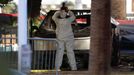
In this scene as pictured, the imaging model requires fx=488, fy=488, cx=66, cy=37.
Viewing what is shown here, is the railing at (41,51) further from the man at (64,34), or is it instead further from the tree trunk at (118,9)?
the tree trunk at (118,9)

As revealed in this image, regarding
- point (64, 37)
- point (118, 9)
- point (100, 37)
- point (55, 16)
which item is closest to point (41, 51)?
point (64, 37)

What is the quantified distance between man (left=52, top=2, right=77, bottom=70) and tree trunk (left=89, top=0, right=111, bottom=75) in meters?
2.77

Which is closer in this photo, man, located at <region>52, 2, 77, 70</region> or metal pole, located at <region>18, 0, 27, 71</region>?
metal pole, located at <region>18, 0, 27, 71</region>

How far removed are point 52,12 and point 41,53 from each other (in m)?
1.92

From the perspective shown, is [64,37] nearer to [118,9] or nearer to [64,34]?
[64,34]

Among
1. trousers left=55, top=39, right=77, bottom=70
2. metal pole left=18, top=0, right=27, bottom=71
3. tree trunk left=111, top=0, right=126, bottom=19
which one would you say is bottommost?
trousers left=55, top=39, right=77, bottom=70

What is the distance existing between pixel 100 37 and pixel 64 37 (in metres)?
3.17

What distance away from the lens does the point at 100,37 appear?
9156mm

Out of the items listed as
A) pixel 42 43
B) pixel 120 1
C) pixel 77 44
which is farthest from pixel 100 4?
pixel 120 1

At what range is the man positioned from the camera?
12148 mm

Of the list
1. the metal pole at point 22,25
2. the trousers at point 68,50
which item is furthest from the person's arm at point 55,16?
the metal pole at point 22,25

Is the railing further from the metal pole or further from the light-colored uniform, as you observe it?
the metal pole

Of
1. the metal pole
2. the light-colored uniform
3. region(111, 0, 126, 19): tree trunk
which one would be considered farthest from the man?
region(111, 0, 126, 19): tree trunk

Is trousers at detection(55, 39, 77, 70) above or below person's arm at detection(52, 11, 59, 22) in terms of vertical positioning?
below
